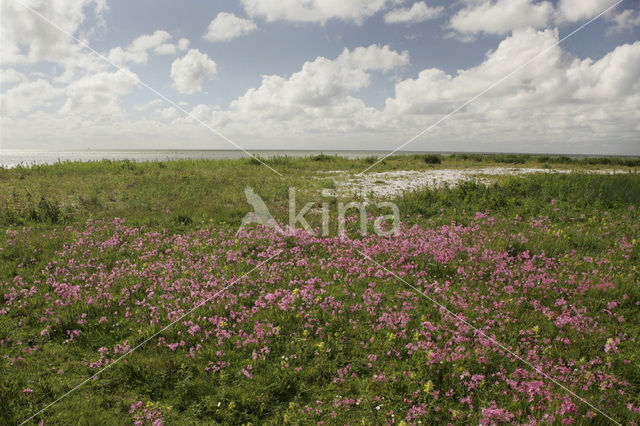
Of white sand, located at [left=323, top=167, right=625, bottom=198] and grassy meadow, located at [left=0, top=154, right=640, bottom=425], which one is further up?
white sand, located at [left=323, top=167, right=625, bottom=198]

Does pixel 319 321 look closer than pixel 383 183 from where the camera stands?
Yes

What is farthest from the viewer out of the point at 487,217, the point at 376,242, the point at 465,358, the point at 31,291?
the point at 487,217

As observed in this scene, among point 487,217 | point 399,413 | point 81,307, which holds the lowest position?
point 399,413

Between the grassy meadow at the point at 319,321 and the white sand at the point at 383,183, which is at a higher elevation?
the white sand at the point at 383,183

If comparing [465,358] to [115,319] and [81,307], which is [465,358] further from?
[81,307]

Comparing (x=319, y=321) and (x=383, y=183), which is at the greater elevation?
(x=383, y=183)

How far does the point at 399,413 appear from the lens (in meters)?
4.32

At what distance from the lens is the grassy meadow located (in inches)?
175

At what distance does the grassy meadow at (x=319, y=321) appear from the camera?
4457 mm

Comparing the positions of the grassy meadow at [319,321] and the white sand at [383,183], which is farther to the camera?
the white sand at [383,183]

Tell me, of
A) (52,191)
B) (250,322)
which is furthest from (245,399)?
(52,191)

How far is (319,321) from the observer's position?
6211mm

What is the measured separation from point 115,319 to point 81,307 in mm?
778

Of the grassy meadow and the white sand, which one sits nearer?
the grassy meadow
